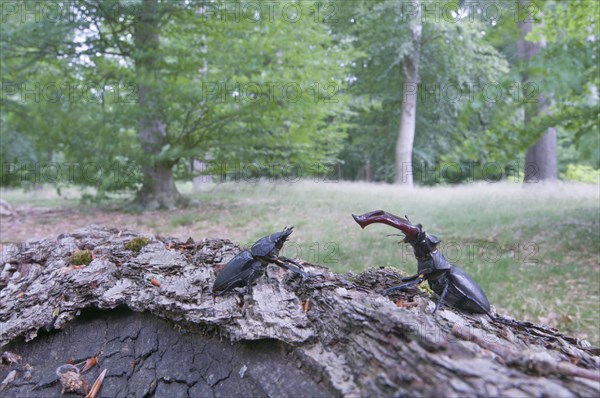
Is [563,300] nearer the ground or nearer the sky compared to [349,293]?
nearer the ground

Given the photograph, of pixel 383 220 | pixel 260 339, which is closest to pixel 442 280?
pixel 383 220

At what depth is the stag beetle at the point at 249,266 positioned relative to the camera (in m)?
1.47

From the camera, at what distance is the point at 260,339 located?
123 cm

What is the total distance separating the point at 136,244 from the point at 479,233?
6.09 m

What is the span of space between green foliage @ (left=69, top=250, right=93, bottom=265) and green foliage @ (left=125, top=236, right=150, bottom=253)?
0.57 ft

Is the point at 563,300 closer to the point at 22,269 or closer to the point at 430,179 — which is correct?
the point at 22,269

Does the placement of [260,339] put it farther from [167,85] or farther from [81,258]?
[167,85]

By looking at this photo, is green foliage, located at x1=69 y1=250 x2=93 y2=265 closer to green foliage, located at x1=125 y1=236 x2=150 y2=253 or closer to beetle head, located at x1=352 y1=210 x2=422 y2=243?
green foliage, located at x1=125 y1=236 x2=150 y2=253

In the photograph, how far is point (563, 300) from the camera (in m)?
4.22

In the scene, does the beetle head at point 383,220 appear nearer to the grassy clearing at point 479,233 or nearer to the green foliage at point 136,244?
the green foliage at point 136,244

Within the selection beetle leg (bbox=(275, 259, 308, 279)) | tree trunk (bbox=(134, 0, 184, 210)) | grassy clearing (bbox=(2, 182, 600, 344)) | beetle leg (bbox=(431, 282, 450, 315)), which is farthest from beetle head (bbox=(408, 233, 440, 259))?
tree trunk (bbox=(134, 0, 184, 210))

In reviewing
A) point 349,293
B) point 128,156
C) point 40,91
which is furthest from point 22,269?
point 40,91

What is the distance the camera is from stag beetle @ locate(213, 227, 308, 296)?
1.47 metres

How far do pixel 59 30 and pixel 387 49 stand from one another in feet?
46.7
